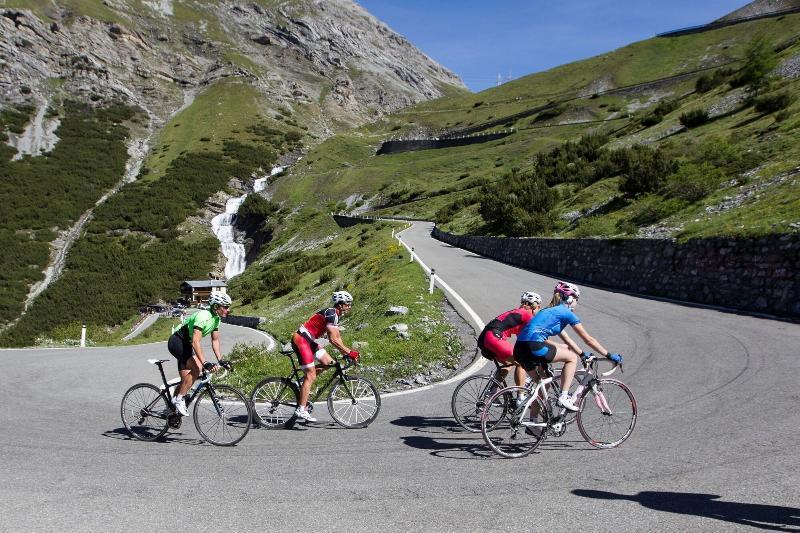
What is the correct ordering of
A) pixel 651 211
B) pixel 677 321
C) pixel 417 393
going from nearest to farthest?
pixel 417 393, pixel 677 321, pixel 651 211

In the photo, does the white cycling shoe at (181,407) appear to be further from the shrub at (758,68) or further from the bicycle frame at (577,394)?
the shrub at (758,68)

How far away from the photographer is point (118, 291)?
55.8 meters

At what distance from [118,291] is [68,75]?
8891 cm

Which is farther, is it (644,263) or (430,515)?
(644,263)

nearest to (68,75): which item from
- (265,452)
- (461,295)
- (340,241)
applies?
(340,241)

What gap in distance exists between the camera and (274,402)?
7.57m

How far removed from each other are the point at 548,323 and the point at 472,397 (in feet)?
5.84

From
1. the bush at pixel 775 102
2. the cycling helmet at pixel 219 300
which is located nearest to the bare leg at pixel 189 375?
the cycling helmet at pixel 219 300

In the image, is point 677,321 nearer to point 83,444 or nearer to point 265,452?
point 265,452

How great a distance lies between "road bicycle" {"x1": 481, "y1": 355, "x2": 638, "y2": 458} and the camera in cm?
641

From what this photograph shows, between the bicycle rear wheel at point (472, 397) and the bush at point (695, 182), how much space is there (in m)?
19.0

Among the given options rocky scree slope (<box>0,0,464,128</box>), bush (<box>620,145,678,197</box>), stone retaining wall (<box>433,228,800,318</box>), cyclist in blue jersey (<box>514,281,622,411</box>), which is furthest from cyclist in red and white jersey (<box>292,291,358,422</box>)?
rocky scree slope (<box>0,0,464,128</box>)

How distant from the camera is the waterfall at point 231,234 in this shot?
229 feet

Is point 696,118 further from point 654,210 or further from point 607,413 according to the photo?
point 607,413
